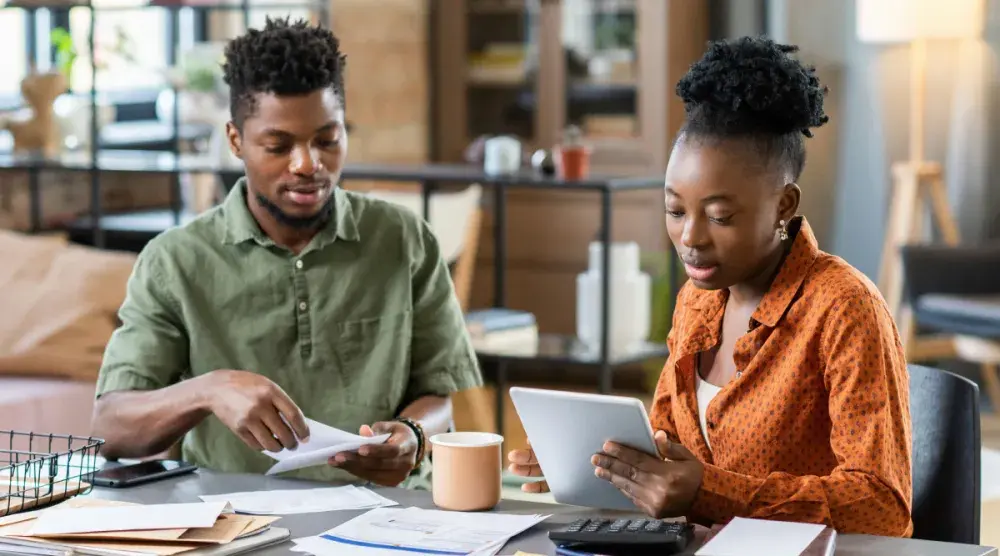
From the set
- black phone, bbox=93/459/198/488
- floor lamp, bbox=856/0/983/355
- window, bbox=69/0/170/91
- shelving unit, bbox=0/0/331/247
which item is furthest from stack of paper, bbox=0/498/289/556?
window, bbox=69/0/170/91

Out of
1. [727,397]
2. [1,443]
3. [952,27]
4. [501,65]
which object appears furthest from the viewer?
[501,65]

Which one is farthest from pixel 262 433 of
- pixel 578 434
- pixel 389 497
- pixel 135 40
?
pixel 135 40

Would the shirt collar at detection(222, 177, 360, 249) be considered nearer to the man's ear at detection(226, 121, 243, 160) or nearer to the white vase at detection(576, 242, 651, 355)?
the man's ear at detection(226, 121, 243, 160)

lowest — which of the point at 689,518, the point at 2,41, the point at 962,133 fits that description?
the point at 689,518

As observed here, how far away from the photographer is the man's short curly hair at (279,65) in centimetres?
204

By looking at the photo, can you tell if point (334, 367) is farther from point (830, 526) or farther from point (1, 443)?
point (1, 443)

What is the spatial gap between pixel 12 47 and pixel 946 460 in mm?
5040

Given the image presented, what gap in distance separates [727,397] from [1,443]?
6.93 ft

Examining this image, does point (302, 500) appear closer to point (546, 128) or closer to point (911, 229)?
point (911, 229)

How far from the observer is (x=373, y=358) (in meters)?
2.15

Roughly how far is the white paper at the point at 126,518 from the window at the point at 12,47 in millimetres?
4748

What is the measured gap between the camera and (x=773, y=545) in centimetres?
138

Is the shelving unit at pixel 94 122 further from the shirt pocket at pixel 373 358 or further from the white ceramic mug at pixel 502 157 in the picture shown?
the shirt pocket at pixel 373 358

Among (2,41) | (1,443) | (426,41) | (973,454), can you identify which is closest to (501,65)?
(426,41)
